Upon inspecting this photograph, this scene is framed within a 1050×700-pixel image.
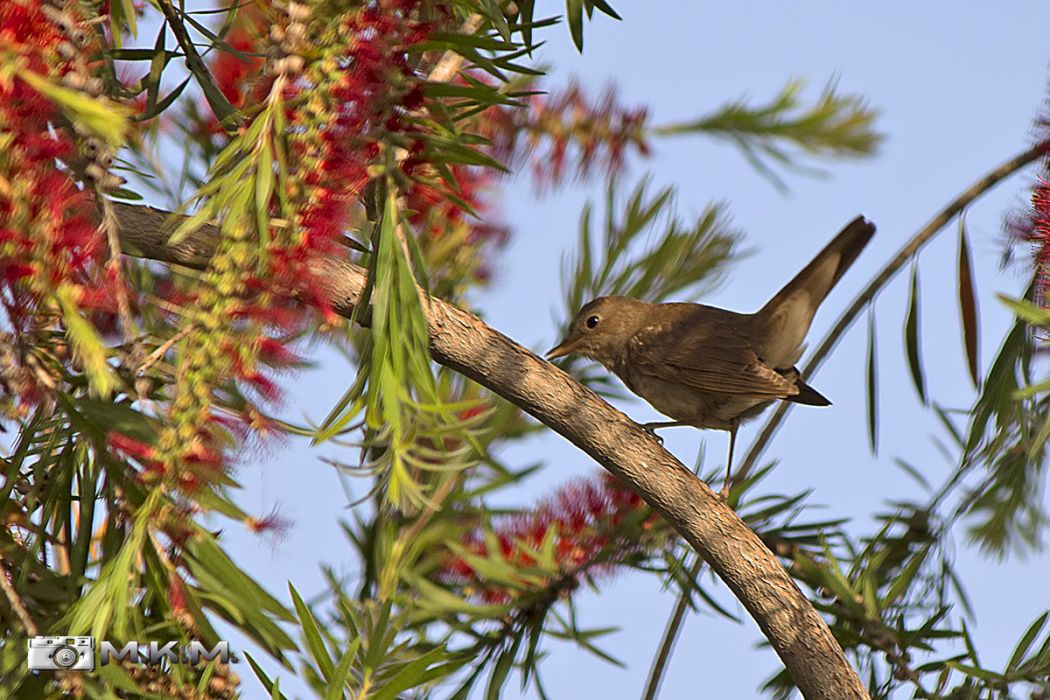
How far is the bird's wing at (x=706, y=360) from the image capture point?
2973 millimetres

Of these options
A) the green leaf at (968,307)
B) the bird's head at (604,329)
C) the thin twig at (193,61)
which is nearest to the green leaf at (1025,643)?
the green leaf at (968,307)

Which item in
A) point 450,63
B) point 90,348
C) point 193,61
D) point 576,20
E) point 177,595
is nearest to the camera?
point 90,348

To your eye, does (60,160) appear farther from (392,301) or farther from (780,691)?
(780,691)

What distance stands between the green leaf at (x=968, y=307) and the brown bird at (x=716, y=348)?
0.98 m

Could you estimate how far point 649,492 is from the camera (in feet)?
5.47

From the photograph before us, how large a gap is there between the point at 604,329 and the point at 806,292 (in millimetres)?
522

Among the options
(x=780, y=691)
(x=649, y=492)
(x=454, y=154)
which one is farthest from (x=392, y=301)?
(x=780, y=691)

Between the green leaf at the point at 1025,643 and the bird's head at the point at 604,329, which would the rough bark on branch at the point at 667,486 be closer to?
the green leaf at the point at 1025,643

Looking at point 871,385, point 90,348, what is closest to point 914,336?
point 871,385

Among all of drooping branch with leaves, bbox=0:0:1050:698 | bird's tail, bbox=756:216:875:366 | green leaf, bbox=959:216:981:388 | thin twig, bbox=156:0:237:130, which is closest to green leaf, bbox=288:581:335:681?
drooping branch with leaves, bbox=0:0:1050:698

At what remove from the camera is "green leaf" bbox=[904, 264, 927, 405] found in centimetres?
196

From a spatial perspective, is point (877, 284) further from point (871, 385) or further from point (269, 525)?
point (269, 525)

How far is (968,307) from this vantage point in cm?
189

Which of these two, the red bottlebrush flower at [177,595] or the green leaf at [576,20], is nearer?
the red bottlebrush flower at [177,595]
